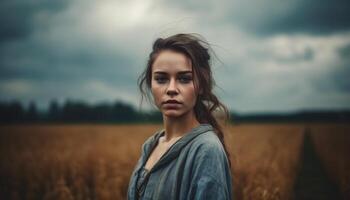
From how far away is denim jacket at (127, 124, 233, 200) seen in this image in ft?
6.06

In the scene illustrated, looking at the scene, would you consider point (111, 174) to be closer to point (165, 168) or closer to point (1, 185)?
point (1, 185)

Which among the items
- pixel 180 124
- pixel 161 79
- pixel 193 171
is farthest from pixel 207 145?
pixel 161 79

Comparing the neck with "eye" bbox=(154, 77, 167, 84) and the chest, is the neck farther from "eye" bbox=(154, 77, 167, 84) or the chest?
"eye" bbox=(154, 77, 167, 84)

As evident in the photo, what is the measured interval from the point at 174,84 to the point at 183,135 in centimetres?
28

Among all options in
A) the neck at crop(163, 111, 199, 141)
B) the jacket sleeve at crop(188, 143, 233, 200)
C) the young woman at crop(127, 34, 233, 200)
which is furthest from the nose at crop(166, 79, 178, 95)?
the jacket sleeve at crop(188, 143, 233, 200)

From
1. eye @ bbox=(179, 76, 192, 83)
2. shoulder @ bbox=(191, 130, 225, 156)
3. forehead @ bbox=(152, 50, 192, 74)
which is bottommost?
shoulder @ bbox=(191, 130, 225, 156)

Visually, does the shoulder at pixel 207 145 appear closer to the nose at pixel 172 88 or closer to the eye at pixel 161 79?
the nose at pixel 172 88

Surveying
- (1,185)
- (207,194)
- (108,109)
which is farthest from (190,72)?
(108,109)

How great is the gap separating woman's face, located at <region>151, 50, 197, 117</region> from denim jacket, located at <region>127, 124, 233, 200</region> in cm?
15

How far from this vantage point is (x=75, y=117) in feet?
177

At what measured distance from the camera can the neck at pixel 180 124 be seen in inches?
86.3

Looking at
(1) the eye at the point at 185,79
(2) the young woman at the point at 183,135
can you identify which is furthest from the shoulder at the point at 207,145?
(1) the eye at the point at 185,79

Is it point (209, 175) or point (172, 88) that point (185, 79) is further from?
point (209, 175)

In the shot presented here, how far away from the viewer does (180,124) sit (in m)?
2.20
